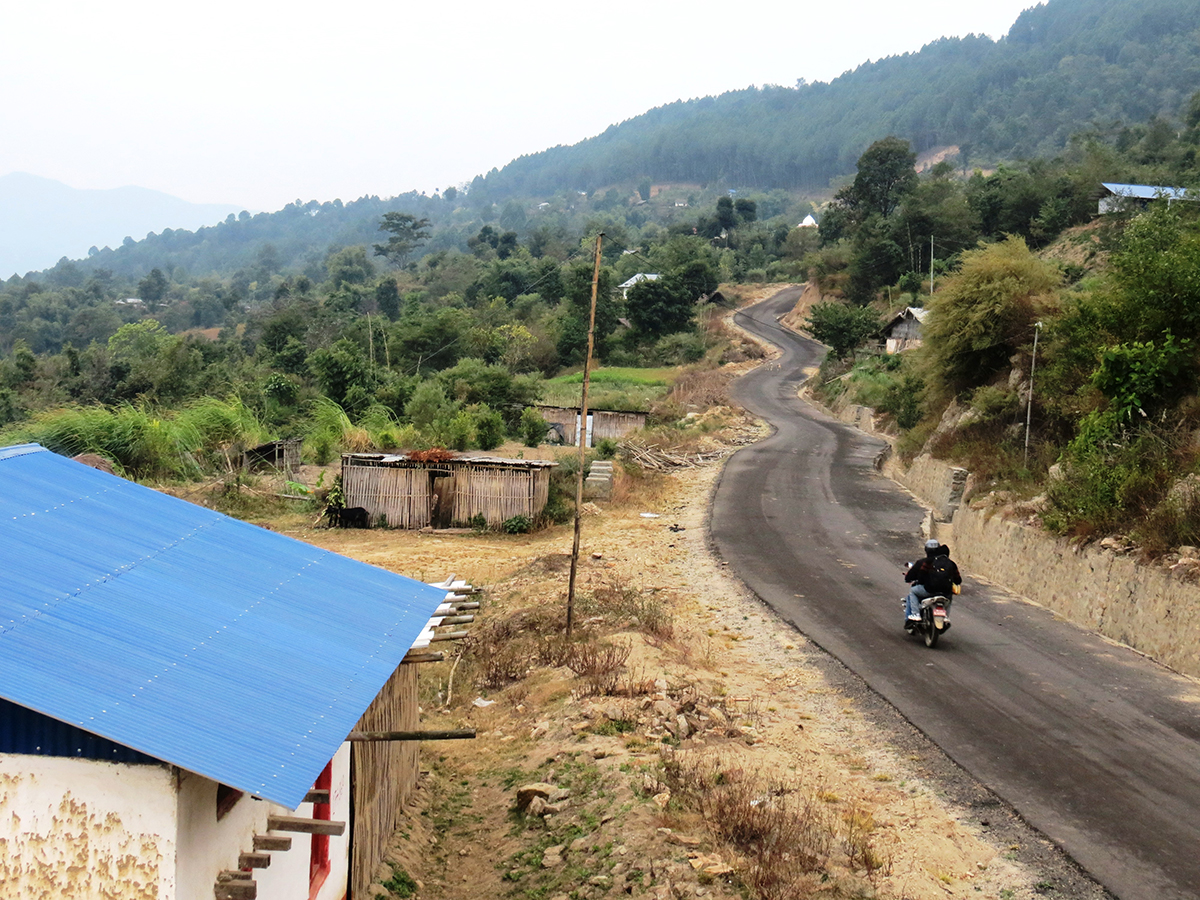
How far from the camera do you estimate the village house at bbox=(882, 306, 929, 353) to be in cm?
5088

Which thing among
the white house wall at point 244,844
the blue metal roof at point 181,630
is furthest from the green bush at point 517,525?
the white house wall at point 244,844

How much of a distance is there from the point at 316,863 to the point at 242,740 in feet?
8.73

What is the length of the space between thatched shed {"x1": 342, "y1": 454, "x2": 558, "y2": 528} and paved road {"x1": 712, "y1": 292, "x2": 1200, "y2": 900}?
527 centimetres

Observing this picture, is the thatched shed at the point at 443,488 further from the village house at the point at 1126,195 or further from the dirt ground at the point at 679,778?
the village house at the point at 1126,195

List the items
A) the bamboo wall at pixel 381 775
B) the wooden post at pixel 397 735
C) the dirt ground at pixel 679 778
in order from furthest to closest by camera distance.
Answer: the bamboo wall at pixel 381 775, the dirt ground at pixel 679 778, the wooden post at pixel 397 735

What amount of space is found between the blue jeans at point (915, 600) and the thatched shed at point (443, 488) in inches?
531

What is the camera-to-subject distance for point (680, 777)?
9.35 metres

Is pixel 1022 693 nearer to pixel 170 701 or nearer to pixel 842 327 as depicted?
pixel 170 701

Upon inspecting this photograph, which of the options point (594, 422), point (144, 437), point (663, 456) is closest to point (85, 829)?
point (144, 437)

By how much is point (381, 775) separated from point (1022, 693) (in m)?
7.83

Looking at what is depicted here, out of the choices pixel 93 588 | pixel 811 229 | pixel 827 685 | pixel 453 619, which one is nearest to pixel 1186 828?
pixel 827 685

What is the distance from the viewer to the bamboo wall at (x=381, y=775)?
8391 millimetres

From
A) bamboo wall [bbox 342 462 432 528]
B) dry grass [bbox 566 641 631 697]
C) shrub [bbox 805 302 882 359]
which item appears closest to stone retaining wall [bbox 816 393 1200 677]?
dry grass [bbox 566 641 631 697]

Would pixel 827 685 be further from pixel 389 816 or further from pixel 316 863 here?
pixel 316 863
